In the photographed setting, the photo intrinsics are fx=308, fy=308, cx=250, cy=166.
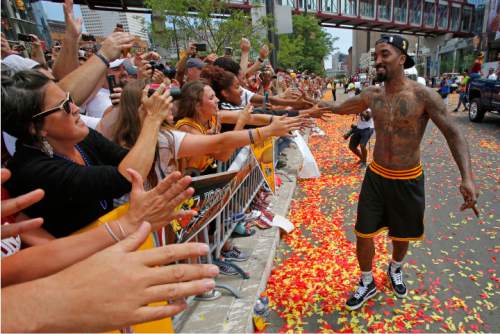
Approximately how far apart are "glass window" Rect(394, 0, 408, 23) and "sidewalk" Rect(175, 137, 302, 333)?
53303mm

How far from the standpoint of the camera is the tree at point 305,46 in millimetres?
31784

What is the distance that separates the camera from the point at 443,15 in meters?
49.1

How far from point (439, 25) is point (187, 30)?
170ft

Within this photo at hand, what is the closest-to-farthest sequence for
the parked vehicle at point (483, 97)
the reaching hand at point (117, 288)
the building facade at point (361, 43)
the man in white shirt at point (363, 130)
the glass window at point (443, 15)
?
the reaching hand at point (117, 288), the man in white shirt at point (363, 130), the parked vehicle at point (483, 97), the glass window at point (443, 15), the building facade at point (361, 43)

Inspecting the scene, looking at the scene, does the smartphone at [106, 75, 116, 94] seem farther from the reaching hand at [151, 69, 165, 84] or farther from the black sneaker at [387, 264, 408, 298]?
the black sneaker at [387, 264, 408, 298]

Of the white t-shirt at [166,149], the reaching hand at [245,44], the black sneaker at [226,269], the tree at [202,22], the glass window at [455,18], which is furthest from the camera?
the glass window at [455,18]

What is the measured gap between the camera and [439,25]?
162ft

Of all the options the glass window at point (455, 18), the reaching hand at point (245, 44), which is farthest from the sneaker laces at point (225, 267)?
the glass window at point (455, 18)

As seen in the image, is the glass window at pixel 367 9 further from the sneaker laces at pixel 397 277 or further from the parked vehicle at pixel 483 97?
the sneaker laces at pixel 397 277

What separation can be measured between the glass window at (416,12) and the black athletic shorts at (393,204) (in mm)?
54797

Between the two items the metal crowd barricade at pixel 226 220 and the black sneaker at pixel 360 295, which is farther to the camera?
the black sneaker at pixel 360 295

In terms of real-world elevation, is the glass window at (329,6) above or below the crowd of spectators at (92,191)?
above

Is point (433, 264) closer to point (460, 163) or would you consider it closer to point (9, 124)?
point (460, 163)

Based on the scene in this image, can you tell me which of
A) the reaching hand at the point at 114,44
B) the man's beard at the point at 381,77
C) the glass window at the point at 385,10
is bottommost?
the man's beard at the point at 381,77
